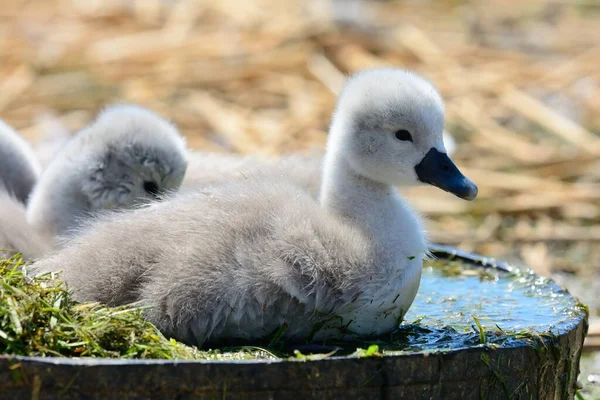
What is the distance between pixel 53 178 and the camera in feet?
13.7

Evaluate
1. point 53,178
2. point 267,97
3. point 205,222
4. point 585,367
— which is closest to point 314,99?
point 267,97

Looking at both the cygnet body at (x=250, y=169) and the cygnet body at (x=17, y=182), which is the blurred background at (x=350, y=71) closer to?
the cygnet body at (x=250, y=169)

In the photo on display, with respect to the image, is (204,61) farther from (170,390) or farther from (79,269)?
(170,390)

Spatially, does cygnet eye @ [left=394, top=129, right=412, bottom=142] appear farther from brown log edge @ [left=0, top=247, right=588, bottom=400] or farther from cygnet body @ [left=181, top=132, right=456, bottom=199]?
brown log edge @ [left=0, top=247, right=588, bottom=400]

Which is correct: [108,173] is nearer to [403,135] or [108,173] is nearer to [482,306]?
[403,135]

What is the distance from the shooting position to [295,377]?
2.66 meters

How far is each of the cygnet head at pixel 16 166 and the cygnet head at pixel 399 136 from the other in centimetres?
161

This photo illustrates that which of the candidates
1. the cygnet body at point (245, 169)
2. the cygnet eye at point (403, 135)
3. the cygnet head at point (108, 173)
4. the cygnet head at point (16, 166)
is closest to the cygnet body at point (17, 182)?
the cygnet head at point (16, 166)

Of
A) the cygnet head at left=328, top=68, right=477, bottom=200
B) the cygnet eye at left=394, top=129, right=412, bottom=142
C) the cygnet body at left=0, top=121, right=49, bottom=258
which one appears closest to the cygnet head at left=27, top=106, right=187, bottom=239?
the cygnet body at left=0, top=121, right=49, bottom=258

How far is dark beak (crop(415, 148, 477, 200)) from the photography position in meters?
3.54

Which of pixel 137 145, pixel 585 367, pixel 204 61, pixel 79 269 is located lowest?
pixel 585 367

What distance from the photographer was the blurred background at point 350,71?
285 inches

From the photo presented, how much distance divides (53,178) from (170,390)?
5.86 ft

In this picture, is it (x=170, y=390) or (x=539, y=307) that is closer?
(x=170, y=390)
